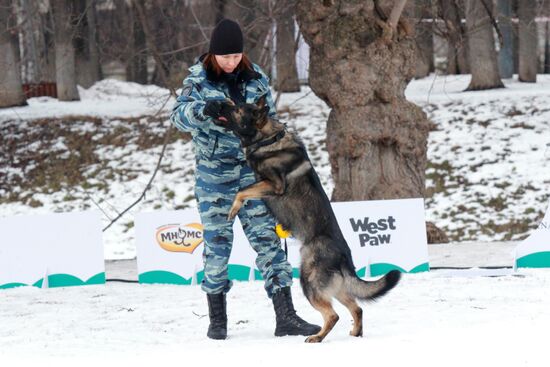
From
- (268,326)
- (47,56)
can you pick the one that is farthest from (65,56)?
(268,326)

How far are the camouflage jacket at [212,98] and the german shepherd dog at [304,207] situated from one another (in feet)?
0.68

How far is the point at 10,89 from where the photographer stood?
21.4m

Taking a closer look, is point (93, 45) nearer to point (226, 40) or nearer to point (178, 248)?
point (178, 248)

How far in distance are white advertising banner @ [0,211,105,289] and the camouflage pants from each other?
9.75 ft

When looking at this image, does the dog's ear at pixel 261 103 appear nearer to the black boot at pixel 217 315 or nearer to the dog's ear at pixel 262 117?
the dog's ear at pixel 262 117

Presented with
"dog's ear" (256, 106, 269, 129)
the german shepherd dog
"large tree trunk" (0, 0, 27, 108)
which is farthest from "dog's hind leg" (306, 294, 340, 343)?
"large tree trunk" (0, 0, 27, 108)

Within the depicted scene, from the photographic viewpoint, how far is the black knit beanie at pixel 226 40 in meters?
5.64

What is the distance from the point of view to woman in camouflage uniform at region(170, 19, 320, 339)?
576 centimetres

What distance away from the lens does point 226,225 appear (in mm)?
5934

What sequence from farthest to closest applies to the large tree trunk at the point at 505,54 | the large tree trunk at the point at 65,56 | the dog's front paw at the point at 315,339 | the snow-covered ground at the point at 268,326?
the large tree trunk at the point at 505,54 < the large tree trunk at the point at 65,56 < the dog's front paw at the point at 315,339 < the snow-covered ground at the point at 268,326

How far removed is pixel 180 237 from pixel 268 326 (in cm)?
237

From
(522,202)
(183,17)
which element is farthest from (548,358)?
(183,17)

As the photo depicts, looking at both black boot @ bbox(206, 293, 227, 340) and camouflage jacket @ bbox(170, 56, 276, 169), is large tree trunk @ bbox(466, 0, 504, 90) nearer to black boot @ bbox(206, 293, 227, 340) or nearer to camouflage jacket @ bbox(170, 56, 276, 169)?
camouflage jacket @ bbox(170, 56, 276, 169)

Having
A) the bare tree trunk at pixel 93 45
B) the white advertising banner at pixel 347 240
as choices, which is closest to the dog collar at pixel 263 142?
the white advertising banner at pixel 347 240
